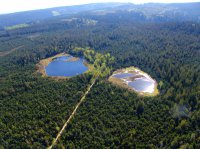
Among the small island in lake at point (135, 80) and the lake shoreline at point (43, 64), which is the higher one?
the lake shoreline at point (43, 64)

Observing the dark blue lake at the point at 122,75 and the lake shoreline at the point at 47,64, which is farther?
the lake shoreline at the point at 47,64

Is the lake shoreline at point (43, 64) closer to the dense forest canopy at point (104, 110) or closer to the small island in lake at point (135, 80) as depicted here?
the dense forest canopy at point (104, 110)

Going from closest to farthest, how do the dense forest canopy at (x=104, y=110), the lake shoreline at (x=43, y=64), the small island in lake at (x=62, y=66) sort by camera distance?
the dense forest canopy at (x=104, y=110) < the small island in lake at (x=62, y=66) < the lake shoreline at (x=43, y=64)

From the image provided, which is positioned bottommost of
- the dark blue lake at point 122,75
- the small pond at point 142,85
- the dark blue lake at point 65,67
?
the small pond at point 142,85

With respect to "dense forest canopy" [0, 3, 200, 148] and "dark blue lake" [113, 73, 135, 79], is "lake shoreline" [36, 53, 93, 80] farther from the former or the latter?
"dark blue lake" [113, 73, 135, 79]

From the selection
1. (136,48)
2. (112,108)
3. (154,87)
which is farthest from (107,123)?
(136,48)

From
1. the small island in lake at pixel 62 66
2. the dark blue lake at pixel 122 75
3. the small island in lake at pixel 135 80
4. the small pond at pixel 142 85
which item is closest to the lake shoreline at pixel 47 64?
the small island in lake at pixel 62 66
